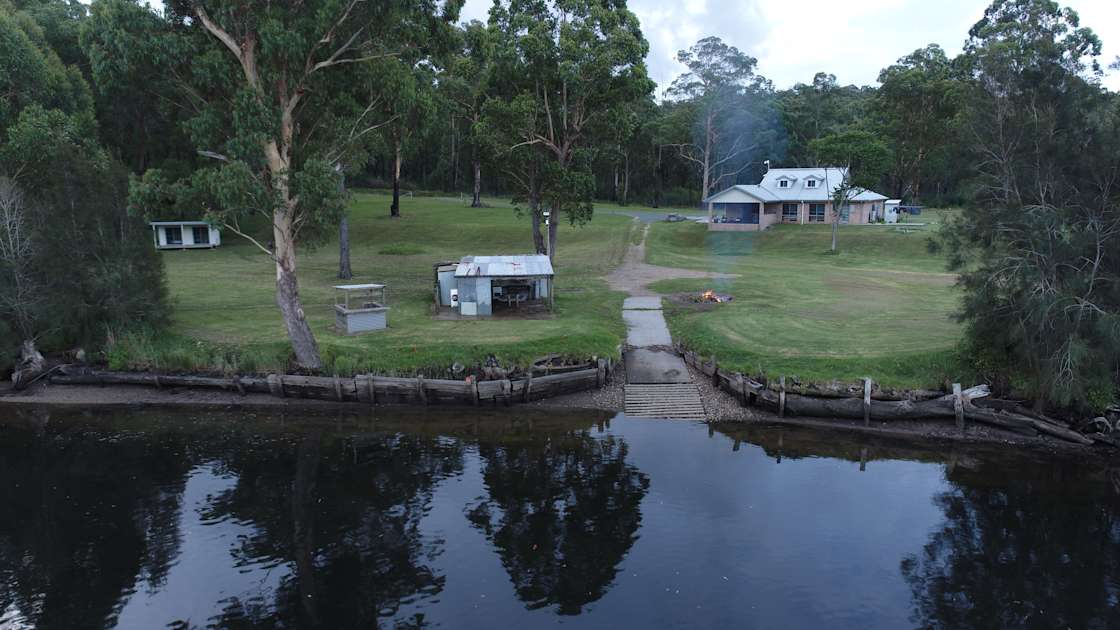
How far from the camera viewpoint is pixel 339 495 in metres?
18.2

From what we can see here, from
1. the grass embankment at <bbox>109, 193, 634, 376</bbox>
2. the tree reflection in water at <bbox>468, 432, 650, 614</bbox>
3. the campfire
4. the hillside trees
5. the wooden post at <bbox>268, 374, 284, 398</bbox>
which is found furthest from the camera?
the campfire

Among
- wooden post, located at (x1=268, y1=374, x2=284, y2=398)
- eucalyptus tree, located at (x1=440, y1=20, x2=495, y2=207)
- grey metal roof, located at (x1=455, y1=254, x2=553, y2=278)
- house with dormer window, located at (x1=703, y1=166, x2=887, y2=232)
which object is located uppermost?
eucalyptus tree, located at (x1=440, y1=20, x2=495, y2=207)

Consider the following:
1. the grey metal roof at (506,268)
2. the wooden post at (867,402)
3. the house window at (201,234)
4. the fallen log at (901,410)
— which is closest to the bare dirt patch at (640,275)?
the grey metal roof at (506,268)

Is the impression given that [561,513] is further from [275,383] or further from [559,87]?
[559,87]

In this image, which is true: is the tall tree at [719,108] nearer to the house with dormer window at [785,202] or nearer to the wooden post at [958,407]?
the house with dormer window at [785,202]

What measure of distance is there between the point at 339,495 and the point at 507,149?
2636 centimetres

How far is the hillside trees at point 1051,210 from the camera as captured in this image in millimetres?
20500

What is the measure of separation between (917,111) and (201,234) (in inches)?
2830

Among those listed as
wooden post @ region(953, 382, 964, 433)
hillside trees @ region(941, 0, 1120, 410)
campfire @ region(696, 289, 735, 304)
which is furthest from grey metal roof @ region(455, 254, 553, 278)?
hillside trees @ region(941, 0, 1120, 410)

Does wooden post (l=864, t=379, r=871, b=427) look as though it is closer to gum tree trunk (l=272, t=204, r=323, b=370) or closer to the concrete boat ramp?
the concrete boat ramp

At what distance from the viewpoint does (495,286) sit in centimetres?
3391

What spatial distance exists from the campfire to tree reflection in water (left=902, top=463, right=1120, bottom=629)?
54.1ft

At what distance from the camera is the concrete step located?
24.0m

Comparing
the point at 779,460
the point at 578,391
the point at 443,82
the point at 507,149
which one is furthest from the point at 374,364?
the point at 443,82
